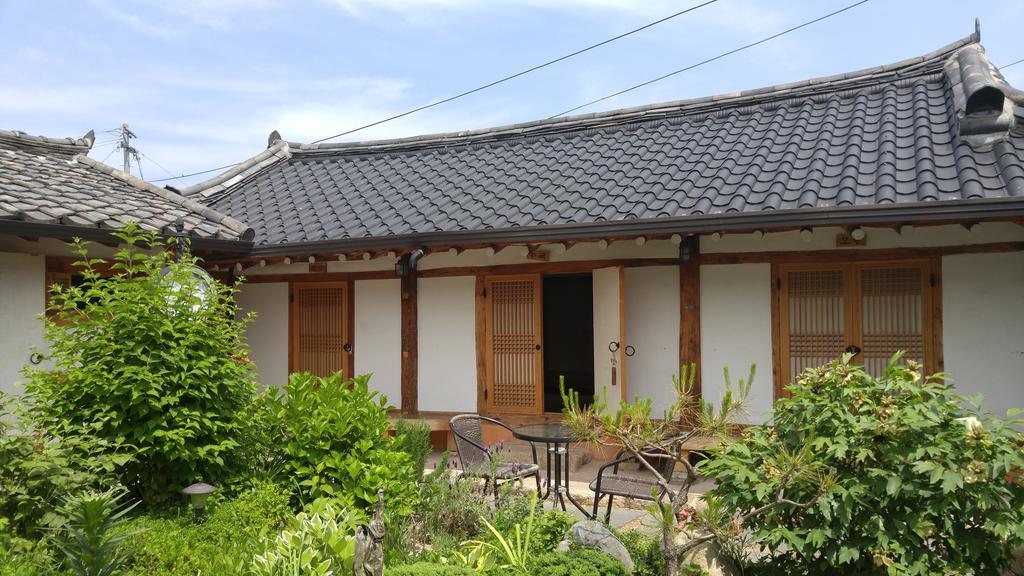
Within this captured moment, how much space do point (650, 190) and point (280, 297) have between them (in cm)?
520

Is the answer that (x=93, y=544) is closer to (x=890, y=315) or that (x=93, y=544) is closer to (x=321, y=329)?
(x=321, y=329)

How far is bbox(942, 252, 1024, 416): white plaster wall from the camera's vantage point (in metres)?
6.77

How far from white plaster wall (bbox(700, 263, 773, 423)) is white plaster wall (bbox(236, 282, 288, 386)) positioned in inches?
220

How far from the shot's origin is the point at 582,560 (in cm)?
391

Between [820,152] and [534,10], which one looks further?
[534,10]

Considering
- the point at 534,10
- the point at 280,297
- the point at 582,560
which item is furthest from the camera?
the point at 534,10

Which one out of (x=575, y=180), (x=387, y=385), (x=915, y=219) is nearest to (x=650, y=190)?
(x=575, y=180)

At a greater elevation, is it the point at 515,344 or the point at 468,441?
the point at 515,344

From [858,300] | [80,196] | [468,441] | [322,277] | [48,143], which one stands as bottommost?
[468,441]

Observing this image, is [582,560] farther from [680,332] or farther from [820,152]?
[820,152]

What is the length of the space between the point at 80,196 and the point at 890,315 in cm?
839

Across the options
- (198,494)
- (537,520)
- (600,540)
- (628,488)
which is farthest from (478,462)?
(198,494)

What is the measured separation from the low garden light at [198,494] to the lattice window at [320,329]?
5.27 meters

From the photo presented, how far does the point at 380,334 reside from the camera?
9555 millimetres
